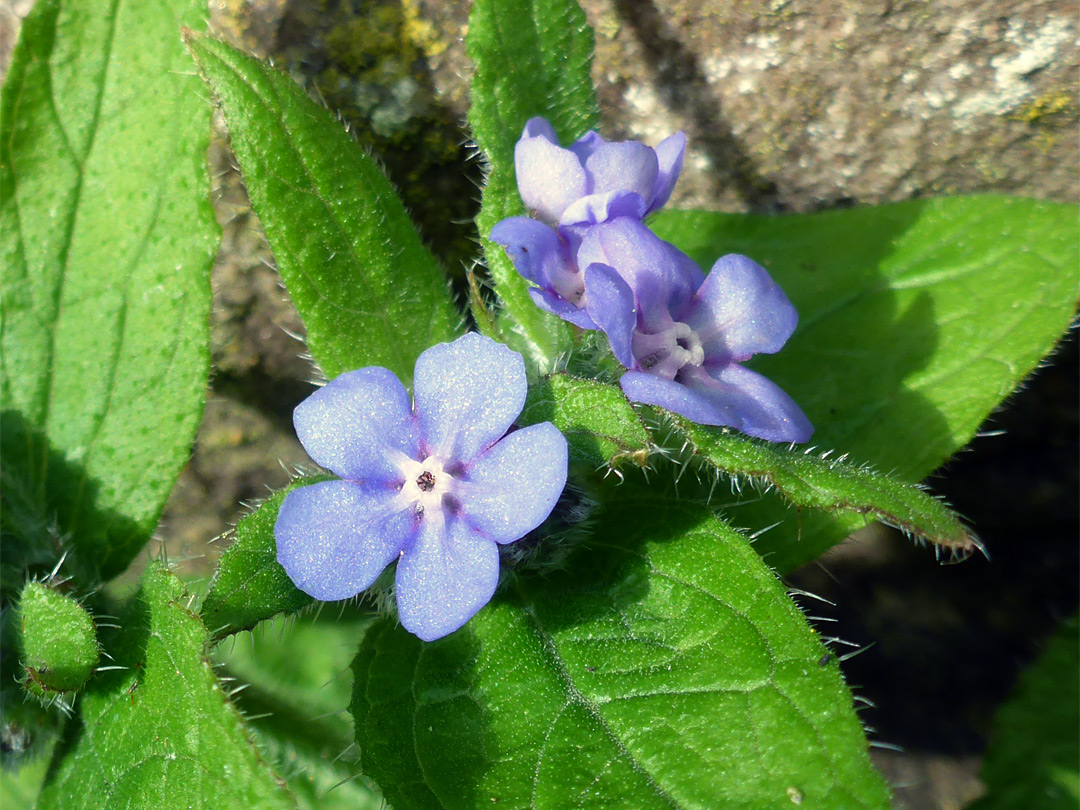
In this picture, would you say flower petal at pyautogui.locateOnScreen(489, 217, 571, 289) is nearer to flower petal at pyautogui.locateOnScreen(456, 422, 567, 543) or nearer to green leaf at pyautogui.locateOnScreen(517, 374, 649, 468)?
green leaf at pyautogui.locateOnScreen(517, 374, 649, 468)

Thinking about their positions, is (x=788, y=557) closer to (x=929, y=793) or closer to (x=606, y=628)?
(x=606, y=628)

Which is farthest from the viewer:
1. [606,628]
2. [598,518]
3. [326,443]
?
[598,518]

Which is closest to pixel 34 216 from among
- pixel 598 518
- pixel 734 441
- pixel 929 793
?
pixel 598 518

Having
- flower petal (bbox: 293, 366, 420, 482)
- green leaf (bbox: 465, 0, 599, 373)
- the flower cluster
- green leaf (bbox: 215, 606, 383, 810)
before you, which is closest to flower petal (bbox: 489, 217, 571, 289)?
the flower cluster

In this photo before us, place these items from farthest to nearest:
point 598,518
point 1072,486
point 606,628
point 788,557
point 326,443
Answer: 1. point 1072,486
2. point 788,557
3. point 598,518
4. point 606,628
5. point 326,443

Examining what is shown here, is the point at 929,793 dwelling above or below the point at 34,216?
below

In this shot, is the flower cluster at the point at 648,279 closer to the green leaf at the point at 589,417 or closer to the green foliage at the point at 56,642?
the green leaf at the point at 589,417

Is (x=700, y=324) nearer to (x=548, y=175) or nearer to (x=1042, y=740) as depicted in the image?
(x=548, y=175)

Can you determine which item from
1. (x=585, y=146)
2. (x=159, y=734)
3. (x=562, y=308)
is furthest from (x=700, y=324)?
(x=159, y=734)
